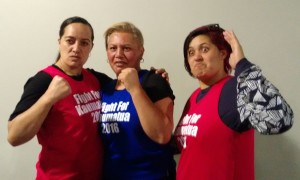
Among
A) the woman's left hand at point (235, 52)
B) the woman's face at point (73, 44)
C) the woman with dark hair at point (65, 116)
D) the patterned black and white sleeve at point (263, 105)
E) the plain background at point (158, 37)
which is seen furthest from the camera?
the plain background at point (158, 37)

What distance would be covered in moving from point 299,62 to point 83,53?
1.05 m

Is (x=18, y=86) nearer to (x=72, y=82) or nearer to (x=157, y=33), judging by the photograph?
(x=72, y=82)

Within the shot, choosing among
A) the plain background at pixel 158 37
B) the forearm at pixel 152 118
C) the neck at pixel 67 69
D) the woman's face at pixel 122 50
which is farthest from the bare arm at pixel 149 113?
the plain background at pixel 158 37

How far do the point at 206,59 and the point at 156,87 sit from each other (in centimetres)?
21

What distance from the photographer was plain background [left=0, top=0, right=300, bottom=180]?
1398mm

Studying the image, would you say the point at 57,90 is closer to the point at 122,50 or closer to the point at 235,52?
the point at 122,50

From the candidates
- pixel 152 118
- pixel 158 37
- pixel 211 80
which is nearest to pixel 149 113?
pixel 152 118

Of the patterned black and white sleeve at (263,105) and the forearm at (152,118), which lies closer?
the patterned black and white sleeve at (263,105)

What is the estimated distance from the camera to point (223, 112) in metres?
0.88

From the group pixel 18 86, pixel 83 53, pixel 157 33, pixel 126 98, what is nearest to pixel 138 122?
pixel 126 98

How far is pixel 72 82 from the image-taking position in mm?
1104

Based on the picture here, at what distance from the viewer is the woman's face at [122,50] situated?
3.67 feet

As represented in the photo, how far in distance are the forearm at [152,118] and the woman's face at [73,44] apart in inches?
12.0

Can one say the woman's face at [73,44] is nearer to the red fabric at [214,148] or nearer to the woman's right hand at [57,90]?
the woman's right hand at [57,90]
